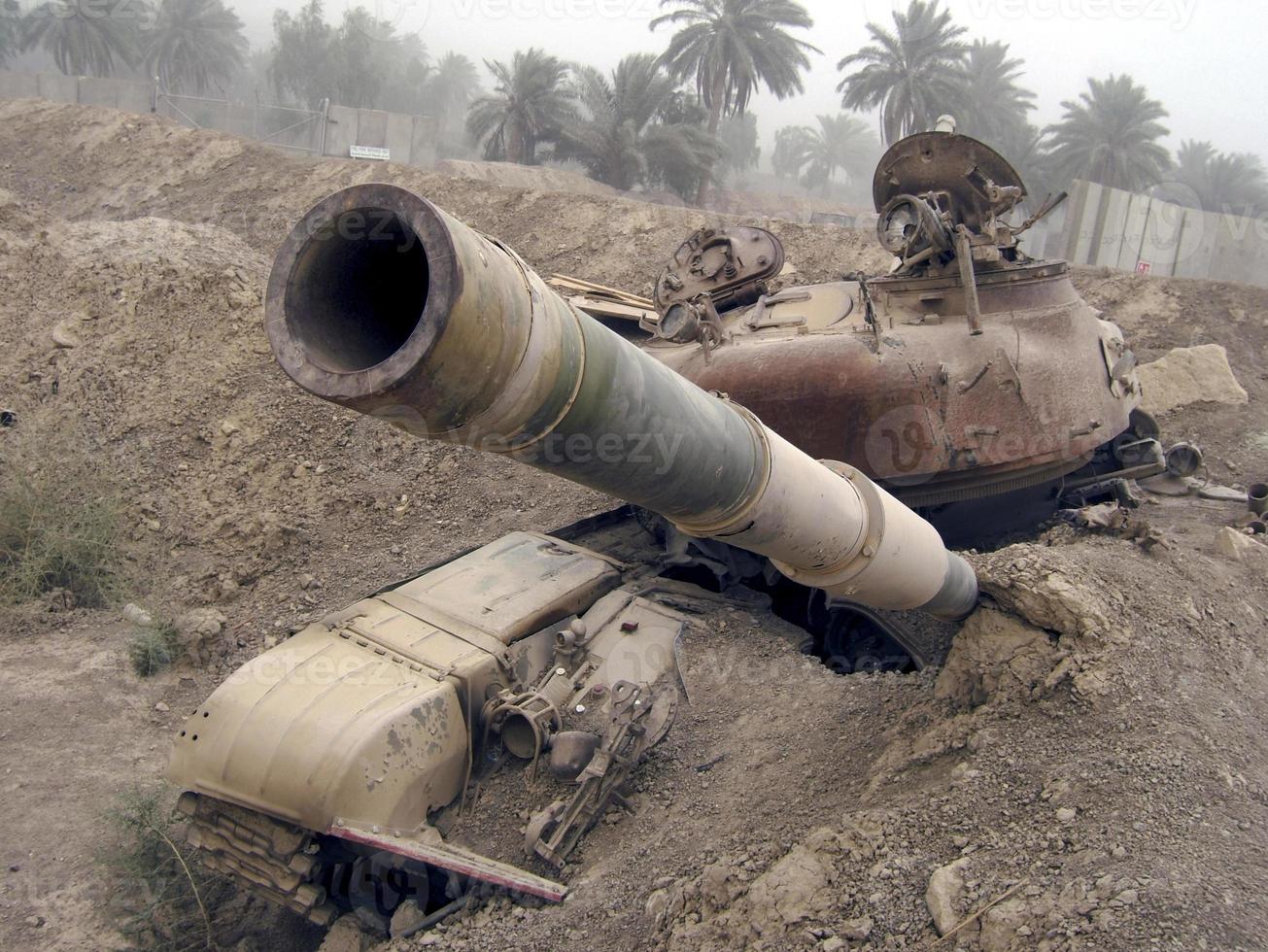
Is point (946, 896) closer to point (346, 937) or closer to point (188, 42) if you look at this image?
point (346, 937)

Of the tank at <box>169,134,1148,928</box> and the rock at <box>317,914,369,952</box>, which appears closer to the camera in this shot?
the tank at <box>169,134,1148,928</box>

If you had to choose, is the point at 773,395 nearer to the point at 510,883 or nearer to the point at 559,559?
the point at 559,559

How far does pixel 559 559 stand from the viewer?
255 inches

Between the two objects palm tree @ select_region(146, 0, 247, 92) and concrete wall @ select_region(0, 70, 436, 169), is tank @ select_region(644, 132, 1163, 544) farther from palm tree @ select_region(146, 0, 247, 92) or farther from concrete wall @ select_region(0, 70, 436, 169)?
palm tree @ select_region(146, 0, 247, 92)

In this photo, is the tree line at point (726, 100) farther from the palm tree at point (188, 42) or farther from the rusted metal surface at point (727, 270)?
the rusted metal surface at point (727, 270)

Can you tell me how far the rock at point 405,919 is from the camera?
4.73 meters

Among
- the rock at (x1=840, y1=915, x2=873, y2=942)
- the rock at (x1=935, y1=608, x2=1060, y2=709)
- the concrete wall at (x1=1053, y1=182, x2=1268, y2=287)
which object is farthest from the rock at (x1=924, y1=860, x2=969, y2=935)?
the concrete wall at (x1=1053, y1=182, x2=1268, y2=287)

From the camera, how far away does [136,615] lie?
336 inches

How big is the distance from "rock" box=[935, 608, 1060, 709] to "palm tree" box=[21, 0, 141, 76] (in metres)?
37.9

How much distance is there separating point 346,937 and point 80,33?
39.0 metres

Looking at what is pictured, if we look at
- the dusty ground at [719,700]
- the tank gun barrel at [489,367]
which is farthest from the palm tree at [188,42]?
the tank gun barrel at [489,367]

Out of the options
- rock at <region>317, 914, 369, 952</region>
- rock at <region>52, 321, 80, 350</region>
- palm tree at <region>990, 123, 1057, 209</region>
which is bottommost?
rock at <region>317, 914, 369, 952</region>

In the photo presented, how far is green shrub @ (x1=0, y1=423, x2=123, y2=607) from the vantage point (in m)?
8.62

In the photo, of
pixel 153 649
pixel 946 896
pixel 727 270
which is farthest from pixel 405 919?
pixel 727 270
